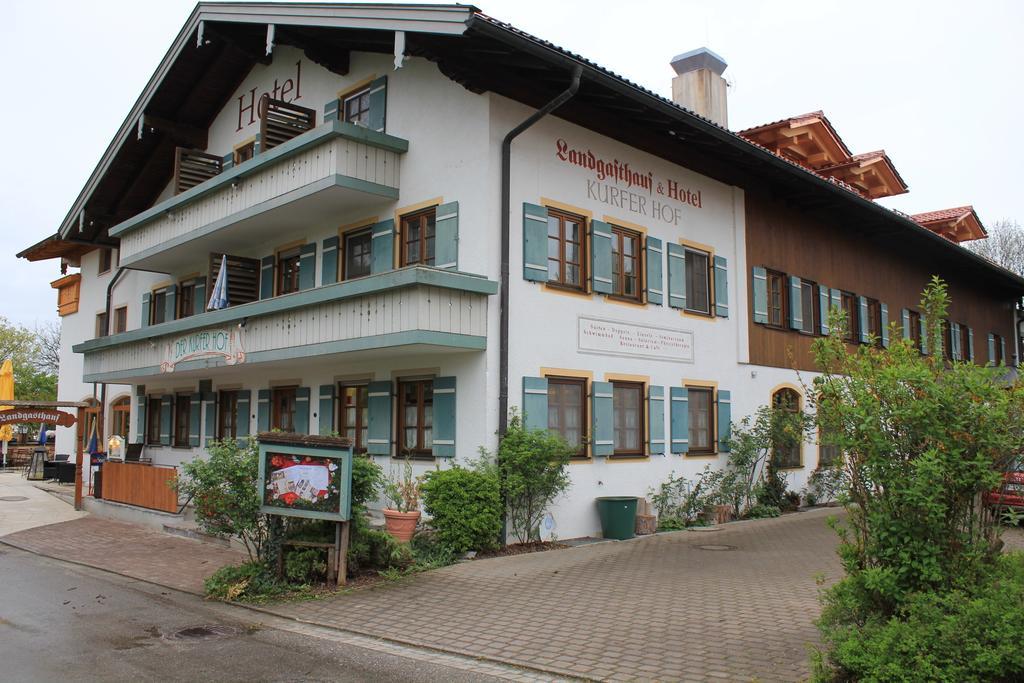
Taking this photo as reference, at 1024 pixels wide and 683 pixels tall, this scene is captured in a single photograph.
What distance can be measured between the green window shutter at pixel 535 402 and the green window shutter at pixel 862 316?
11.2 meters

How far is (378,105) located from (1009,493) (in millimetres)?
11718

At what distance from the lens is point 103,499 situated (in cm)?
1764

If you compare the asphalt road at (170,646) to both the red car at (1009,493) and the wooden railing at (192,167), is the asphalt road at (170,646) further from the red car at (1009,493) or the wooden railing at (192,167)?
the wooden railing at (192,167)

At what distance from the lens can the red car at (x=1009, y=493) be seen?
5363 millimetres

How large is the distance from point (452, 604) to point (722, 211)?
10838 mm

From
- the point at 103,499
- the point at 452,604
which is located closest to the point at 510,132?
the point at 452,604

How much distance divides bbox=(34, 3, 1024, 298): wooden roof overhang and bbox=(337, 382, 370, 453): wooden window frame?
17.1 ft

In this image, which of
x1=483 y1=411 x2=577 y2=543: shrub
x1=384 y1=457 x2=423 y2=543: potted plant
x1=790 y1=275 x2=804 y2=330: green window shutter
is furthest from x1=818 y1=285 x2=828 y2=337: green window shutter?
x1=384 y1=457 x2=423 y2=543: potted plant

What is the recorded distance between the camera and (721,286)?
1653 centimetres

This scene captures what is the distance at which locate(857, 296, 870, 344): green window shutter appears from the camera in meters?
20.7

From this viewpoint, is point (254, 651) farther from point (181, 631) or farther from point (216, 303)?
point (216, 303)

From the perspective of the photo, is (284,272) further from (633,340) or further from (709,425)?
(709,425)

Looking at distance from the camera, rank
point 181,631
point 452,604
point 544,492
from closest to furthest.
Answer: point 181,631, point 452,604, point 544,492

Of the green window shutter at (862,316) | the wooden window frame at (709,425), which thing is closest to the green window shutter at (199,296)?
the wooden window frame at (709,425)
